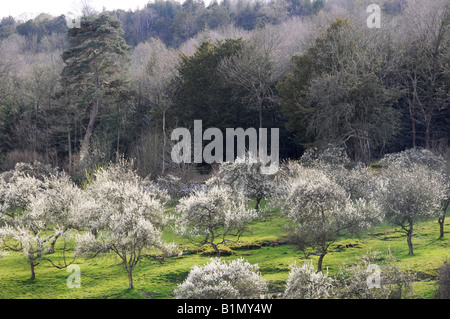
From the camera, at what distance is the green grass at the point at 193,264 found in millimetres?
22422

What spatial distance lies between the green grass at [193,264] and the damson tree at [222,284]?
15.4ft

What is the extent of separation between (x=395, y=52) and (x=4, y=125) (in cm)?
4907

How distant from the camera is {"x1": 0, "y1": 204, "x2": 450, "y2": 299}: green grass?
73.6ft

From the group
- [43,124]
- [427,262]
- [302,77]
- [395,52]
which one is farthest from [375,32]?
[43,124]

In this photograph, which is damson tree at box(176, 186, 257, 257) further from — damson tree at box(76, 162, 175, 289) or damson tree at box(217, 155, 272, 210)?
damson tree at box(217, 155, 272, 210)

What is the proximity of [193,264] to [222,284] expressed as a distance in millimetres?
10352

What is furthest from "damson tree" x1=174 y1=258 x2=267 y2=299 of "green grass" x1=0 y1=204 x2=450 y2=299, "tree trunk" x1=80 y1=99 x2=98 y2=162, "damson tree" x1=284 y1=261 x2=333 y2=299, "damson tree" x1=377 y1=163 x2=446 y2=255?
"tree trunk" x1=80 y1=99 x2=98 y2=162

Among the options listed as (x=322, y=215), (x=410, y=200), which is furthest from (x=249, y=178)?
(x=410, y=200)

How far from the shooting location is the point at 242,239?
31.4m

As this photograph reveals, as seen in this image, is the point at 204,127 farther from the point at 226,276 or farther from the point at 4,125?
the point at 226,276

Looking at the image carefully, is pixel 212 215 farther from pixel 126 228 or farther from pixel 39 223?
pixel 39 223

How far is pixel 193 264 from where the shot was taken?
85.5ft
